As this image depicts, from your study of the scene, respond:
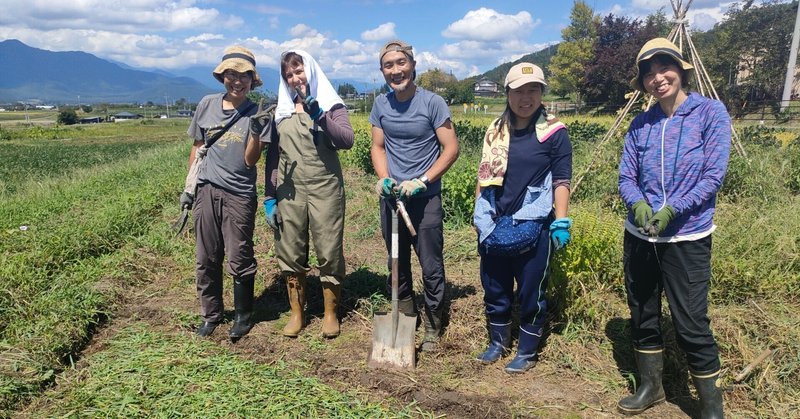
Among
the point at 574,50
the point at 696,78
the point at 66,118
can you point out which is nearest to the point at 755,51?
the point at 574,50

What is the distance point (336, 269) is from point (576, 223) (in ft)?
5.88

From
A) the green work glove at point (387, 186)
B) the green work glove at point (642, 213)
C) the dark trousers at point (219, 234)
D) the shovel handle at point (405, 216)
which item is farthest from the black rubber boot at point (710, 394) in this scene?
the dark trousers at point (219, 234)

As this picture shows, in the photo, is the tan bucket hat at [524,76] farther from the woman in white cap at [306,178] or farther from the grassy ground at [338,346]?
the grassy ground at [338,346]

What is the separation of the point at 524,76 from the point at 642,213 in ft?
2.97

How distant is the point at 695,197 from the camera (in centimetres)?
220

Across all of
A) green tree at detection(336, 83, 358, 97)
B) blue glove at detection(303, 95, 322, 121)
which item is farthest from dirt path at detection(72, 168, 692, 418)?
green tree at detection(336, 83, 358, 97)

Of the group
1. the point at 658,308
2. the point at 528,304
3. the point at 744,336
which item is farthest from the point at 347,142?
the point at 744,336

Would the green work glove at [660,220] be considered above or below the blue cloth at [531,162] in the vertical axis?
below

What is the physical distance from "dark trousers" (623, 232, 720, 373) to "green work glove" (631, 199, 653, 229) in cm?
19

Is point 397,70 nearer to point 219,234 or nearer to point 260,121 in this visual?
point 260,121

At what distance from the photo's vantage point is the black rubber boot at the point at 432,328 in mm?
3362

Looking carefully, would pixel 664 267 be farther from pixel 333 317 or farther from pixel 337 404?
pixel 333 317

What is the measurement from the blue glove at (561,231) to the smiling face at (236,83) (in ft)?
7.20

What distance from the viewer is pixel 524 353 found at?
3.02 metres
